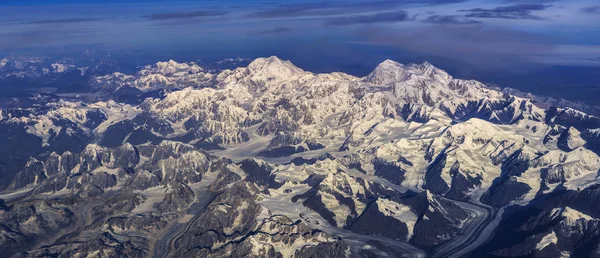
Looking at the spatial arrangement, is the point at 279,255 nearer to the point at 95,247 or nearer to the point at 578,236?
the point at 95,247

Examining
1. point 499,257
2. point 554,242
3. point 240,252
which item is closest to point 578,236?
point 554,242

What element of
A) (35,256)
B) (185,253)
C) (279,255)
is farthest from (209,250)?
(35,256)

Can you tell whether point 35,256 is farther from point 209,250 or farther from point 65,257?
point 209,250

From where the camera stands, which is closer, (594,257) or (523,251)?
(594,257)

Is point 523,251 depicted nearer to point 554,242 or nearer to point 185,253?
point 554,242

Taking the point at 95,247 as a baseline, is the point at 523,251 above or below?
below

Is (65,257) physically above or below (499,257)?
above

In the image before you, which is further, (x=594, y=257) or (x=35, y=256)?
(x=35, y=256)
